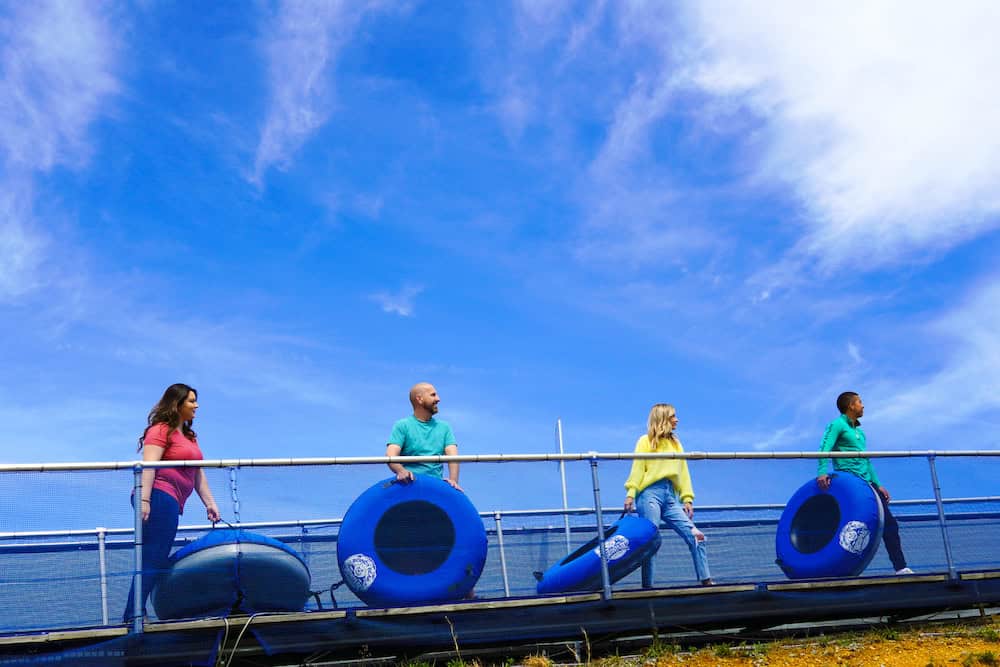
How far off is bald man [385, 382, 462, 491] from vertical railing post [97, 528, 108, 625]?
2023 mm

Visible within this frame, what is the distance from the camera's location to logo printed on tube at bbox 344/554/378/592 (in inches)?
269

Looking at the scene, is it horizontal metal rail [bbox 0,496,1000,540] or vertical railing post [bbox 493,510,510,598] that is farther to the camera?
vertical railing post [bbox 493,510,510,598]

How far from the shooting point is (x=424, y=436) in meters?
7.47

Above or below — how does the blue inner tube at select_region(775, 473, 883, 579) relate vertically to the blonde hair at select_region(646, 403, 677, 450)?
below

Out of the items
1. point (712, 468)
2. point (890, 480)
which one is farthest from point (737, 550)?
point (890, 480)

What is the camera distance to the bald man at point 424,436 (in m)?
7.08

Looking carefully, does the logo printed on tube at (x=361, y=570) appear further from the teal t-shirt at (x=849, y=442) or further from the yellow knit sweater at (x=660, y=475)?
the teal t-shirt at (x=849, y=442)

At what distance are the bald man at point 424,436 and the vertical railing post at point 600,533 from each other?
3.46ft

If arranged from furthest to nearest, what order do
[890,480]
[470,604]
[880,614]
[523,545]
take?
[890,480]
[880,614]
[523,545]
[470,604]

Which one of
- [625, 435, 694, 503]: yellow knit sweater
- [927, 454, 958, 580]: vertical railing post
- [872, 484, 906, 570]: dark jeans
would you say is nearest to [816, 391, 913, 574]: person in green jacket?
[872, 484, 906, 570]: dark jeans

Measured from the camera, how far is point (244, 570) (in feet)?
21.5

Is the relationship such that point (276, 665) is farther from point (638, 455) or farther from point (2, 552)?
point (638, 455)

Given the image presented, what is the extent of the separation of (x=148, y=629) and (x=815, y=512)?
5297 millimetres

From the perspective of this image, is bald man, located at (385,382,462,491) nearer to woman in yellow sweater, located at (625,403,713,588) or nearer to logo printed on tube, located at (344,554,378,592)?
logo printed on tube, located at (344,554,378,592)
